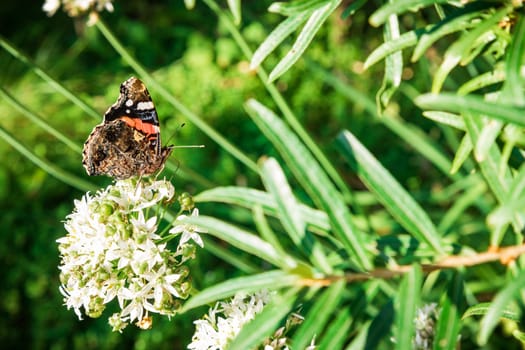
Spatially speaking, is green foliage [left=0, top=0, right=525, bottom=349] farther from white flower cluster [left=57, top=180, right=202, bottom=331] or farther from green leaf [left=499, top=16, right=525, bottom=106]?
white flower cluster [left=57, top=180, right=202, bottom=331]

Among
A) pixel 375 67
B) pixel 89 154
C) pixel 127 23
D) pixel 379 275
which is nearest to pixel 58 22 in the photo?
pixel 127 23

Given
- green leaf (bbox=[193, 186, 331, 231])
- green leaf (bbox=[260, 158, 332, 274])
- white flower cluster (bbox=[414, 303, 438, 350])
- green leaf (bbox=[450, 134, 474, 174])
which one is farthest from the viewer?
white flower cluster (bbox=[414, 303, 438, 350])

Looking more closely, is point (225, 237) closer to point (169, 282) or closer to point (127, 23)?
point (169, 282)

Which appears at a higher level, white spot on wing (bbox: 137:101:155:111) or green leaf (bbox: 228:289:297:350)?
white spot on wing (bbox: 137:101:155:111)

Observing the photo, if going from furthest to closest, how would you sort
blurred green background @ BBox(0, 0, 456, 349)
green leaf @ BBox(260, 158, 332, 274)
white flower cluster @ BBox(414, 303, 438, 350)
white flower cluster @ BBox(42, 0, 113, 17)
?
blurred green background @ BBox(0, 0, 456, 349) < white flower cluster @ BBox(42, 0, 113, 17) < white flower cluster @ BBox(414, 303, 438, 350) < green leaf @ BBox(260, 158, 332, 274)

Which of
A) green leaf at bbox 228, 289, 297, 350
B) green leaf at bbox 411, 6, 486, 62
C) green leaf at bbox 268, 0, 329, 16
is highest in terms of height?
green leaf at bbox 268, 0, 329, 16

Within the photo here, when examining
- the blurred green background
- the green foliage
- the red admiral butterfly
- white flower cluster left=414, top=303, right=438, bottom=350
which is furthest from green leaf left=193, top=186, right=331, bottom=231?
the blurred green background

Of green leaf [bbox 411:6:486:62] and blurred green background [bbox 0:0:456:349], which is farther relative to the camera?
blurred green background [bbox 0:0:456:349]
